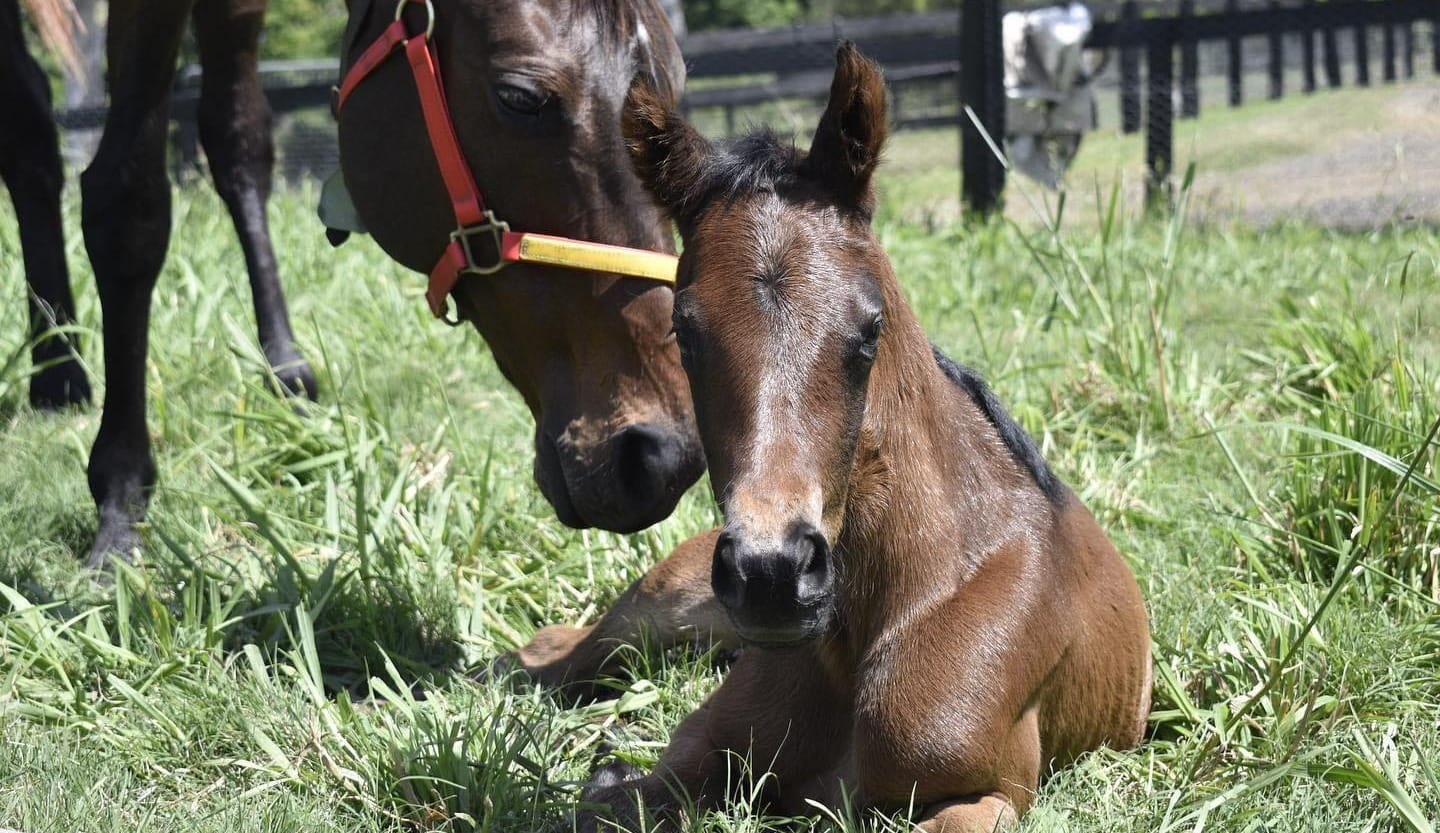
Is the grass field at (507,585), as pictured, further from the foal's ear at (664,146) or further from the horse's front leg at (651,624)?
the foal's ear at (664,146)

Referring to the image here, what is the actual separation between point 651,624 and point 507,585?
58 centimetres

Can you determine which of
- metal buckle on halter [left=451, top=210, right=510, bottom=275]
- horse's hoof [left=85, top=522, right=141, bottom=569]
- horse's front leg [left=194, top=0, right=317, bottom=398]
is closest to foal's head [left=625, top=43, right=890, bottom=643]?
metal buckle on halter [left=451, top=210, right=510, bottom=275]

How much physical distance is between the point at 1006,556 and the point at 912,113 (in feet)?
44.9

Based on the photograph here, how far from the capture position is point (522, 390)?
3.20 metres

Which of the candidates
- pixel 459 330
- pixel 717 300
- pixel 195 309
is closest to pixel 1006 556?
pixel 717 300

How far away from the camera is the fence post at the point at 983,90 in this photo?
27.8 ft

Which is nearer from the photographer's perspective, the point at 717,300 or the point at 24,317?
the point at 717,300

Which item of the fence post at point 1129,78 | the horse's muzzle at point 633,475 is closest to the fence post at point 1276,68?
the fence post at point 1129,78

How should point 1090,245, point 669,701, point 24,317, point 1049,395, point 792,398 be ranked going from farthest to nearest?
point 1090,245 < point 24,317 < point 1049,395 < point 669,701 < point 792,398

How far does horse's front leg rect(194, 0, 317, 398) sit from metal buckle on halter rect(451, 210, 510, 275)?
6.01ft

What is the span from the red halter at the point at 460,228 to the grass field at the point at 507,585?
2.28ft

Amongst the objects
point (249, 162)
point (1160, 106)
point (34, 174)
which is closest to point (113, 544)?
point (34, 174)

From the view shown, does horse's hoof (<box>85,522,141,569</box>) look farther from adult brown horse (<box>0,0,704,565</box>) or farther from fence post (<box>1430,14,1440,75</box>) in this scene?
fence post (<box>1430,14,1440,75</box>)

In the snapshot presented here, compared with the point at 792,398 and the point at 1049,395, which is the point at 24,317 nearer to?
the point at 1049,395
